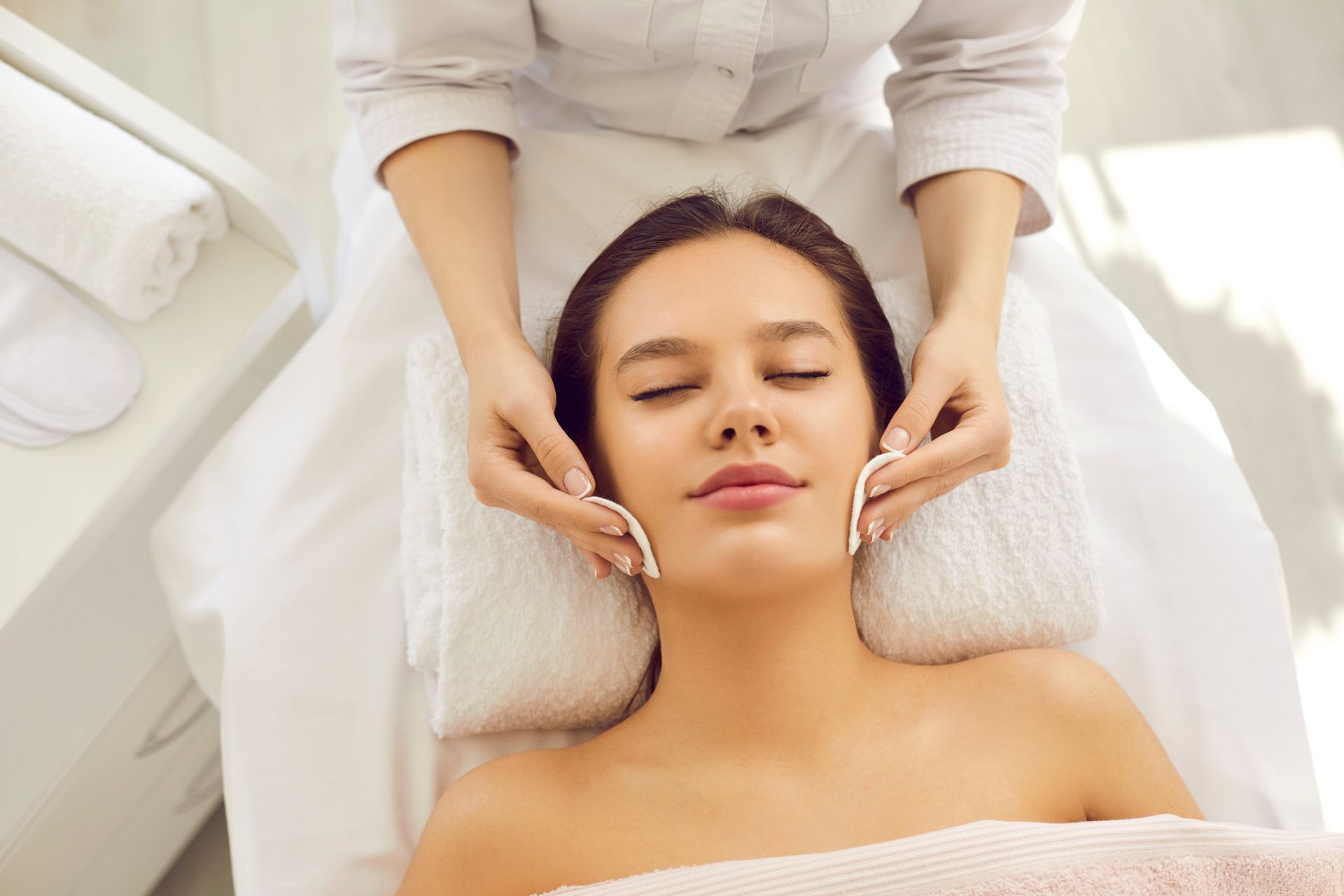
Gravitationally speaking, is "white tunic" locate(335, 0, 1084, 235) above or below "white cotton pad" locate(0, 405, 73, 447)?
above

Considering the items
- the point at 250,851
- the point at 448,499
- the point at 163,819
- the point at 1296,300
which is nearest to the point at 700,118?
the point at 448,499

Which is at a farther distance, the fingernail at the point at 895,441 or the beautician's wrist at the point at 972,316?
the beautician's wrist at the point at 972,316

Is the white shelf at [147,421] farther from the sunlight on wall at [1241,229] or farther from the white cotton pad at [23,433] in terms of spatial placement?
the sunlight on wall at [1241,229]

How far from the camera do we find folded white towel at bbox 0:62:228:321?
1263 mm

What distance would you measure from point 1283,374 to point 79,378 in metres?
2.22

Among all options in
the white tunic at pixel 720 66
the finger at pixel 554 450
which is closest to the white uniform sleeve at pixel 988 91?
the white tunic at pixel 720 66

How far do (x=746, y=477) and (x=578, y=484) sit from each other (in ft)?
0.56

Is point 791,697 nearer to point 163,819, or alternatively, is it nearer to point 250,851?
point 250,851

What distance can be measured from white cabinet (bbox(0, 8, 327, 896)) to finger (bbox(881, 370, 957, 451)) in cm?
86

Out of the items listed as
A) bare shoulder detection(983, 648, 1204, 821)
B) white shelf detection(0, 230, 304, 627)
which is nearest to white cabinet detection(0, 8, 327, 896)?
white shelf detection(0, 230, 304, 627)

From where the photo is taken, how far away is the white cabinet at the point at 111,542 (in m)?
1.23

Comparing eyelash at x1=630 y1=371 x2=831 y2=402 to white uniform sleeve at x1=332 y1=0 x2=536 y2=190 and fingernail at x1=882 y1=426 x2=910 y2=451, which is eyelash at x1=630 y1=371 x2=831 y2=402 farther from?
white uniform sleeve at x1=332 y1=0 x2=536 y2=190

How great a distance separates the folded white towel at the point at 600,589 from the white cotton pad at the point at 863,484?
202 mm

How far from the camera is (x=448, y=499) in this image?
1221 mm
